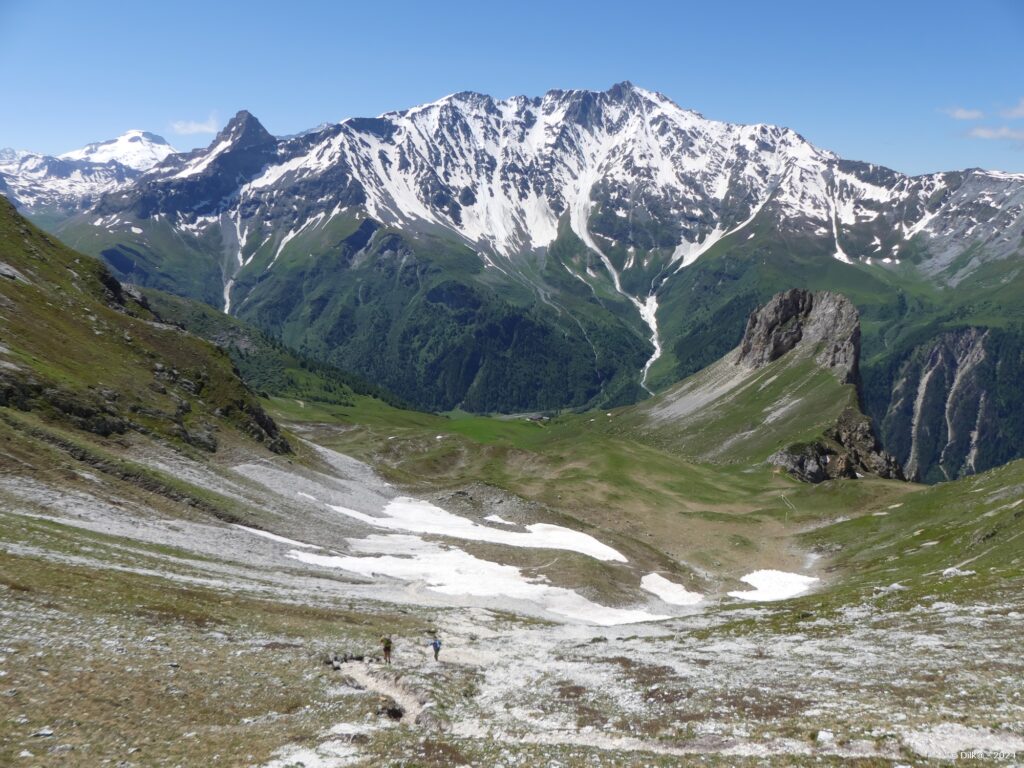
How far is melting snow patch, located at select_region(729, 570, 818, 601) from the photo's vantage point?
287 feet

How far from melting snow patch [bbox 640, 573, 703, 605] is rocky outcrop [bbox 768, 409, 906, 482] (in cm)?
9626

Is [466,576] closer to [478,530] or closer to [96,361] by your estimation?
[478,530]

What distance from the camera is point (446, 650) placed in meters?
45.9

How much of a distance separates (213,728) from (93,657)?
6676 millimetres

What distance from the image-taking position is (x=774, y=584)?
305 ft

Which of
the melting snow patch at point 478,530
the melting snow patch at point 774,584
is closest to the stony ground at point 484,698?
the melting snow patch at point 774,584

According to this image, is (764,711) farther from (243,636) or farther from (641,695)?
(243,636)

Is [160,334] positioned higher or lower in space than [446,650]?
higher

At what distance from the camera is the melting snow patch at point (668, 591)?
81.4m

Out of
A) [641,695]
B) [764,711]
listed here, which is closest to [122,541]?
[641,695]

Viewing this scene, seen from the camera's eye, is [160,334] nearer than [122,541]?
No

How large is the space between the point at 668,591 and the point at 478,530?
24920 mm

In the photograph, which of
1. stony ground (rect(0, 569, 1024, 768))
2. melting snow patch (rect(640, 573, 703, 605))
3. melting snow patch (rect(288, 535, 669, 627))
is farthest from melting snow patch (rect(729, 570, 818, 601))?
stony ground (rect(0, 569, 1024, 768))

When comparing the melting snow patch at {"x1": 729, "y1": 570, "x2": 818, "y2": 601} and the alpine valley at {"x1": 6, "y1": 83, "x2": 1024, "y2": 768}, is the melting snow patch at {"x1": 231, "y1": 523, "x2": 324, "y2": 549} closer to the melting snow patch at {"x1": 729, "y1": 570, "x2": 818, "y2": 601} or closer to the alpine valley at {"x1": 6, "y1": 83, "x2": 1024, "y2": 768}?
the alpine valley at {"x1": 6, "y1": 83, "x2": 1024, "y2": 768}
